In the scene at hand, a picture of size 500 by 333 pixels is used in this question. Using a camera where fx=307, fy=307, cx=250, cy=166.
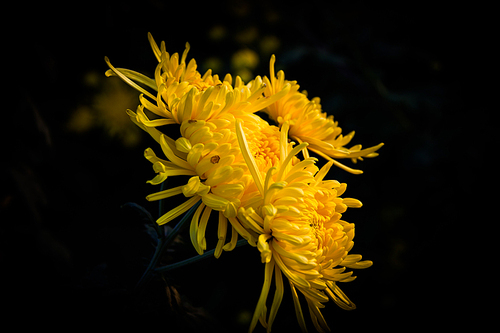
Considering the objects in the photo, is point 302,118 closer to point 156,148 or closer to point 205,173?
point 205,173

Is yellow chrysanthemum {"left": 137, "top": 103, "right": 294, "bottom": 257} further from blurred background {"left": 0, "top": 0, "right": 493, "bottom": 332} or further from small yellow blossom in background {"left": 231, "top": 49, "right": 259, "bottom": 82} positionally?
small yellow blossom in background {"left": 231, "top": 49, "right": 259, "bottom": 82}

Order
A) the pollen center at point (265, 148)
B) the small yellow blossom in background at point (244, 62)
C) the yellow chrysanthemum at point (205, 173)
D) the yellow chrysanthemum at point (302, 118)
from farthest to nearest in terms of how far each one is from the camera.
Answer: the small yellow blossom in background at point (244, 62)
the yellow chrysanthemum at point (302, 118)
the pollen center at point (265, 148)
the yellow chrysanthemum at point (205, 173)

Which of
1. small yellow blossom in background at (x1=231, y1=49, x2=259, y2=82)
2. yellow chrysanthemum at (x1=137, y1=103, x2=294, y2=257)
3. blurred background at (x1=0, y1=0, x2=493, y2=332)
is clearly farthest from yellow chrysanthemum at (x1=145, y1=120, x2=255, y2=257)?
small yellow blossom in background at (x1=231, y1=49, x2=259, y2=82)

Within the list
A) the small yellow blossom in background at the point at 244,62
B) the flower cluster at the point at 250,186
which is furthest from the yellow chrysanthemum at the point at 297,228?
the small yellow blossom in background at the point at 244,62

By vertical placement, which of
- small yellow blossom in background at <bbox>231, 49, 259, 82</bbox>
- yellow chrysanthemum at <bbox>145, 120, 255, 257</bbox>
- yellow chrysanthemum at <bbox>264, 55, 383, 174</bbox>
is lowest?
yellow chrysanthemum at <bbox>145, 120, 255, 257</bbox>

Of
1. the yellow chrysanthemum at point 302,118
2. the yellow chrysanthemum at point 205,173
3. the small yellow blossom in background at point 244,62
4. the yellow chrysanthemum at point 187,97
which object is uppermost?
the small yellow blossom in background at point 244,62

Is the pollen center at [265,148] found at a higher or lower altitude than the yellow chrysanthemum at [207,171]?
higher

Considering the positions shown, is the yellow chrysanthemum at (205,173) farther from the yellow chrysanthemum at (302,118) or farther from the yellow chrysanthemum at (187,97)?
the yellow chrysanthemum at (302,118)

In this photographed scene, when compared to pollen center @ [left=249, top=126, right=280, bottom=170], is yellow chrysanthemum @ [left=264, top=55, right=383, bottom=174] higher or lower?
higher
